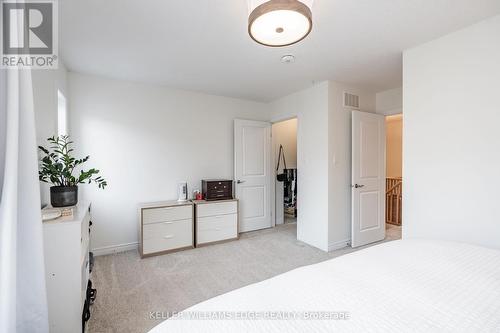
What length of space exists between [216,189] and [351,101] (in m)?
2.37

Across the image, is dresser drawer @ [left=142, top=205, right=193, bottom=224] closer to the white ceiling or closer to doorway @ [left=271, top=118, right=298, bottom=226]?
the white ceiling

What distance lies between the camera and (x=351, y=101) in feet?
11.0

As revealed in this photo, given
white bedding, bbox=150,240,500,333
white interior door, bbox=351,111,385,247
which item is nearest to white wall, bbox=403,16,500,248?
white bedding, bbox=150,240,500,333

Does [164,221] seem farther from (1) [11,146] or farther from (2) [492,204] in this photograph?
(2) [492,204]

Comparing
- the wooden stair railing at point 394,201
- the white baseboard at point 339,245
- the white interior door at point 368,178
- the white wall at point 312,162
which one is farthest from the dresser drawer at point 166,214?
the wooden stair railing at point 394,201

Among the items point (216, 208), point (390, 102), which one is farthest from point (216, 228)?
point (390, 102)

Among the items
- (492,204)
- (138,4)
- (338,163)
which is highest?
(138,4)

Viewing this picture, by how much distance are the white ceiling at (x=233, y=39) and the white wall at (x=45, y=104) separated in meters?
0.36

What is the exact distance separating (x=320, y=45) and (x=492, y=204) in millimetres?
1911

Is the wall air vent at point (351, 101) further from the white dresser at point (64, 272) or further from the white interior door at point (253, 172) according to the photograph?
the white dresser at point (64, 272)

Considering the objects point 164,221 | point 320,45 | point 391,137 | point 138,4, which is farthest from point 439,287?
point 391,137

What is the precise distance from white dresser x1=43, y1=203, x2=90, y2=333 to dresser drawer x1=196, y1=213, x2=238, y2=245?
1.93 m

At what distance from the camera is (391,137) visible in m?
5.35

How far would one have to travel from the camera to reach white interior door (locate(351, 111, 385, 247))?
329 centimetres
